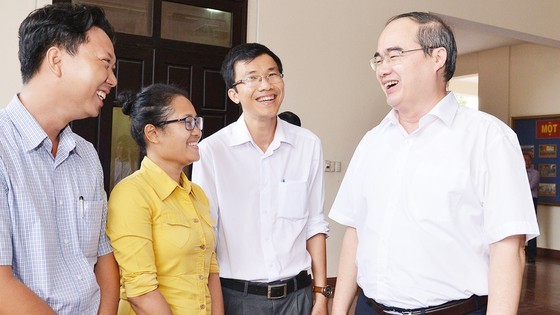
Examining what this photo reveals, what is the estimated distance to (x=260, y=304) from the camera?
1.99 metres

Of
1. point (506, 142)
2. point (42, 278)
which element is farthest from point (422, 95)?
point (42, 278)

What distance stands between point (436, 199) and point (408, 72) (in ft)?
1.29

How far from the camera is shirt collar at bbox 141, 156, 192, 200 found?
1.78 m

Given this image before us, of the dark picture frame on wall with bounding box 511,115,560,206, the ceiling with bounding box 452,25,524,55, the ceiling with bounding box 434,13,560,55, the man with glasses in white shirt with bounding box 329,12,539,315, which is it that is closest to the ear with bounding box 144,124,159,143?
the man with glasses in white shirt with bounding box 329,12,539,315

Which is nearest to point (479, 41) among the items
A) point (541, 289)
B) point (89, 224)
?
point (541, 289)

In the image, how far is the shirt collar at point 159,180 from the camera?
1.78 metres

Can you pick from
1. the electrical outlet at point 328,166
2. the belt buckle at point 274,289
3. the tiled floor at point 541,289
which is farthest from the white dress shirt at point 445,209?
the electrical outlet at point 328,166

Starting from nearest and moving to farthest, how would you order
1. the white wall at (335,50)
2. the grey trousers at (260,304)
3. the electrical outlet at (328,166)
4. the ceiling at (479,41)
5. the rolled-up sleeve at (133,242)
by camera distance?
the rolled-up sleeve at (133,242) → the grey trousers at (260,304) → the white wall at (335,50) → the electrical outlet at (328,166) → the ceiling at (479,41)

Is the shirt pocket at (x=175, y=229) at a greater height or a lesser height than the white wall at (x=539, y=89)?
lesser

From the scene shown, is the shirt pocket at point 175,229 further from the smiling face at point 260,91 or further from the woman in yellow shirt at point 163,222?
the smiling face at point 260,91

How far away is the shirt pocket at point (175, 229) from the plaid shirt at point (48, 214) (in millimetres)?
220

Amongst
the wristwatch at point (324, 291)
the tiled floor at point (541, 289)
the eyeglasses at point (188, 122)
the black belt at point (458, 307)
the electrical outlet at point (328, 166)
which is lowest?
the tiled floor at point (541, 289)

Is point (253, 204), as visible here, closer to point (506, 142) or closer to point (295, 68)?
point (506, 142)

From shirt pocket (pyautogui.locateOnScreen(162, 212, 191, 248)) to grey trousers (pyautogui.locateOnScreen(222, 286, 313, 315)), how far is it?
0.41m
